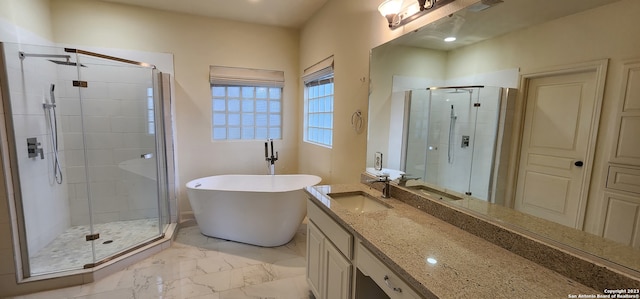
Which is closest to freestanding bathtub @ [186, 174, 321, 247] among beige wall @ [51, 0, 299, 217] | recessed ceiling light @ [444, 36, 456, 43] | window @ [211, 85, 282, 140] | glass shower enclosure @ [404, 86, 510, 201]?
beige wall @ [51, 0, 299, 217]

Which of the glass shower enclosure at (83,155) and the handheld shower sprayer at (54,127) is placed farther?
the handheld shower sprayer at (54,127)

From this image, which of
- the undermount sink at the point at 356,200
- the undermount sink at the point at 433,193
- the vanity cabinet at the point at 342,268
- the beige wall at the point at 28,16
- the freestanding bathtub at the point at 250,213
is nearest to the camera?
the vanity cabinet at the point at 342,268

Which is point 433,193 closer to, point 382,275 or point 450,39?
point 382,275

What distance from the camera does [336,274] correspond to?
1.54m

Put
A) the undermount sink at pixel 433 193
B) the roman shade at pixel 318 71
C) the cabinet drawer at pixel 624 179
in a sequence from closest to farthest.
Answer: the cabinet drawer at pixel 624 179 < the undermount sink at pixel 433 193 < the roman shade at pixel 318 71

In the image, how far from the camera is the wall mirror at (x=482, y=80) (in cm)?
90

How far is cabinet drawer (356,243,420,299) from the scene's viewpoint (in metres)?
0.99

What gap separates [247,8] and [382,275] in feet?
10.8

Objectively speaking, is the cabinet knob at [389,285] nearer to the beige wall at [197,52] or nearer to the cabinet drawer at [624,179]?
the cabinet drawer at [624,179]

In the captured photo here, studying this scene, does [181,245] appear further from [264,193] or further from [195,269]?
[264,193]

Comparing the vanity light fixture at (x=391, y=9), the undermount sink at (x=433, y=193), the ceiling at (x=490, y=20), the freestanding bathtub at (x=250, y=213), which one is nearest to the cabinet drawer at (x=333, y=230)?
the undermount sink at (x=433, y=193)

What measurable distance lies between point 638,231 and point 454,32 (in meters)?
1.15

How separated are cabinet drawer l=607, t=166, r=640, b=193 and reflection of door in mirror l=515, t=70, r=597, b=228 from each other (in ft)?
0.22

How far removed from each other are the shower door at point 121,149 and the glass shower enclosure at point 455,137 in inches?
115
